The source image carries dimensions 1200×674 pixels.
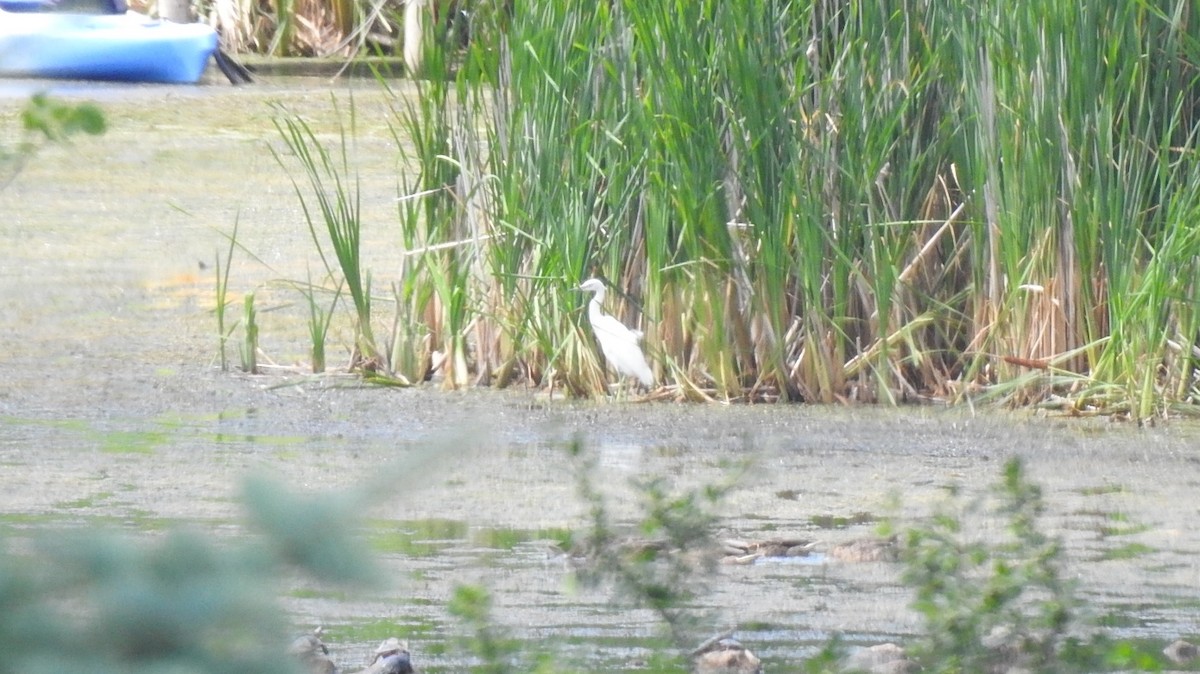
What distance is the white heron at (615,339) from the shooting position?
5.59m

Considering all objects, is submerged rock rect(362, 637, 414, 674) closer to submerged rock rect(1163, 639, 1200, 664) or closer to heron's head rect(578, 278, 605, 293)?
submerged rock rect(1163, 639, 1200, 664)

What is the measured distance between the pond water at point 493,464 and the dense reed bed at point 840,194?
21 cm

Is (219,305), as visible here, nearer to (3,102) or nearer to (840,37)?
(840,37)

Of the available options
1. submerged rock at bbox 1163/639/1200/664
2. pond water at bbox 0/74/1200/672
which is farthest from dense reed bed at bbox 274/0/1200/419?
submerged rock at bbox 1163/639/1200/664

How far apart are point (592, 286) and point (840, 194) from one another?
2.61 ft

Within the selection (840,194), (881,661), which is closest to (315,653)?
(881,661)

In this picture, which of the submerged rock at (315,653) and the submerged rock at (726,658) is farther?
the submerged rock at (726,658)

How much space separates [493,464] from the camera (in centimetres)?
515

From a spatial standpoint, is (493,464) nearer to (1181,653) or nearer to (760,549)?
(760,549)

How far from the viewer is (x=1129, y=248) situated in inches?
214

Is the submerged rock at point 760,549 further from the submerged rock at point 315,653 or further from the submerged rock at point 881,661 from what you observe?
the submerged rock at point 315,653

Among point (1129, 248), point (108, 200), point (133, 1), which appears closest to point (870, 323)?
point (1129, 248)

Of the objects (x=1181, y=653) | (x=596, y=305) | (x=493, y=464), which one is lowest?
(x=493, y=464)

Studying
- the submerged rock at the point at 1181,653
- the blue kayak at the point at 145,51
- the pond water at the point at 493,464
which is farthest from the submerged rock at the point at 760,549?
the blue kayak at the point at 145,51
